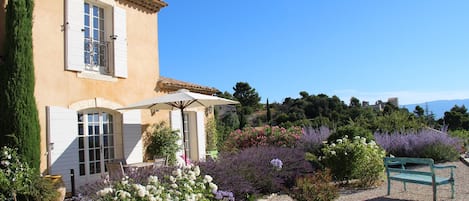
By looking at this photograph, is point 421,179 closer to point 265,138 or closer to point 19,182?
point 265,138

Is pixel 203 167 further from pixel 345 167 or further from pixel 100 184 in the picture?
pixel 345 167

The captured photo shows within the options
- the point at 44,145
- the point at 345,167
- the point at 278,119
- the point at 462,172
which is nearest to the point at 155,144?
the point at 44,145

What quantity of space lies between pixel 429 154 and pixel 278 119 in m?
26.4

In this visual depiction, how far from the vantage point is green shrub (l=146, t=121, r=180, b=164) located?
34.3 ft

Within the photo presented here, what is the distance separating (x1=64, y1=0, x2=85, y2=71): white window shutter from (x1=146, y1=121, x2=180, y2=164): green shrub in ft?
9.12

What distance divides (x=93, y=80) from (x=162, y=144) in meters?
2.57

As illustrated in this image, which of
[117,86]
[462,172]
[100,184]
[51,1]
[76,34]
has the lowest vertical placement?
[462,172]

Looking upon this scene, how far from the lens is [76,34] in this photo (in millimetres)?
8648

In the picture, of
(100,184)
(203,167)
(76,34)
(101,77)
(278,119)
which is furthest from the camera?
(278,119)

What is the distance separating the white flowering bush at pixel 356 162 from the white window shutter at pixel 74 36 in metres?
5.83

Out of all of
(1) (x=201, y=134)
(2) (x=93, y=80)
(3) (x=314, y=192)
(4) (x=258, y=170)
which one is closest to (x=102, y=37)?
(2) (x=93, y=80)

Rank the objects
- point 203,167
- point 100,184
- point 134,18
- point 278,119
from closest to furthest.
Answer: point 100,184 < point 203,167 < point 134,18 < point 278,119

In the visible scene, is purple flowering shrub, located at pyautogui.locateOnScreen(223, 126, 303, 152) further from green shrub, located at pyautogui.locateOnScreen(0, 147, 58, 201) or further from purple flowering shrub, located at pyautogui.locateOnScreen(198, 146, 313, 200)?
green shrub, located at pyautogui.locateOnScreen(0, 147, 58, 201)

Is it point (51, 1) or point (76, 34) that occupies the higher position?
point (51, 1)
